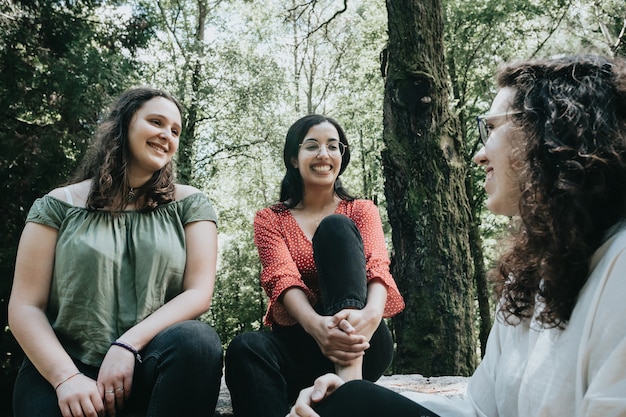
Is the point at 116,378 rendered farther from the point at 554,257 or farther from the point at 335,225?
the point at 554,257

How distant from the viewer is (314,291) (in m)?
2.57

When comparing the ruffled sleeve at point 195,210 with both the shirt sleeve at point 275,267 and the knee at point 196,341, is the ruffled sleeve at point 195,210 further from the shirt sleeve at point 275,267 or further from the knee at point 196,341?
the knee at point 196,341

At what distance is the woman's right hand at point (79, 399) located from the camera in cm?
180

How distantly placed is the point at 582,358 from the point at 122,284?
5.65ft

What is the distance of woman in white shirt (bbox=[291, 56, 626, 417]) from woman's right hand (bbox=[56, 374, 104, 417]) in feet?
2.69

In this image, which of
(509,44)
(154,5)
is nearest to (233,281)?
(154,5)

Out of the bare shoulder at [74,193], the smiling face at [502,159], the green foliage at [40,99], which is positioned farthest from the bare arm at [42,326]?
the green foliage at [40,99]

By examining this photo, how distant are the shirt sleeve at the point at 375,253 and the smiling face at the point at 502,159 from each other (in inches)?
37.2

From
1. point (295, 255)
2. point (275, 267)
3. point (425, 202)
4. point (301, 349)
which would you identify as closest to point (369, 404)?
point (301, 349)

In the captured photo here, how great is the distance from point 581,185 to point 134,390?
5.36 ft

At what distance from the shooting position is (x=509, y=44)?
36.6 ft

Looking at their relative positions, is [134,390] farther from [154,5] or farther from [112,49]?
[154,5]

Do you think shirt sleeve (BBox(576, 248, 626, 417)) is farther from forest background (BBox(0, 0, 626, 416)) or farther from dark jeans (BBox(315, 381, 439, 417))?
forest background (BBox(0, 0, 626, 416))

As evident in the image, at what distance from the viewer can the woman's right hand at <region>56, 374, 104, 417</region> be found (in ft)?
5.91
